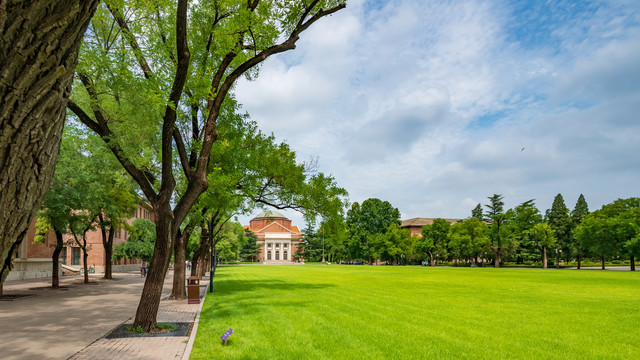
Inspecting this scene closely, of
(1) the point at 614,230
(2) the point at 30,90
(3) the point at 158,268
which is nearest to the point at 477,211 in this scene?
(1) the point at 614,230

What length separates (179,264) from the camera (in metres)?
18.0

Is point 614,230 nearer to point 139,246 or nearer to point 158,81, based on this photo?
point 139,246

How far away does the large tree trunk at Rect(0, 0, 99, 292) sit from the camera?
7.34 ft

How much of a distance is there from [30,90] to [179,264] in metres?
16.8

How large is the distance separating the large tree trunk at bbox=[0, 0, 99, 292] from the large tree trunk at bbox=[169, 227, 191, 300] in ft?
50.5

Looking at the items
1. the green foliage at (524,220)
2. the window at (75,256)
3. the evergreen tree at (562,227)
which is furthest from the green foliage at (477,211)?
the window at (75,256)

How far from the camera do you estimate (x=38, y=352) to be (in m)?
8.52

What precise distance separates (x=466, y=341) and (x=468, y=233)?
75838mm

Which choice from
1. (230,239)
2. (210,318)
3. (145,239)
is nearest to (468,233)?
(230,239)

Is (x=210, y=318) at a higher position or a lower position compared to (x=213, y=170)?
lower

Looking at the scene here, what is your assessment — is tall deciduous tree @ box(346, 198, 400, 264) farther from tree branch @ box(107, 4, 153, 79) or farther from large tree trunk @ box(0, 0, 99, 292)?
large tree trunk @ box(0, 0, 99, 292)

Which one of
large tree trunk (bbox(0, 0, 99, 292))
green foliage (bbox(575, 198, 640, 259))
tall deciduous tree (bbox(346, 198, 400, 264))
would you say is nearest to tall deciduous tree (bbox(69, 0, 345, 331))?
large tree trunk (bbox(0, 0, 99, 292))

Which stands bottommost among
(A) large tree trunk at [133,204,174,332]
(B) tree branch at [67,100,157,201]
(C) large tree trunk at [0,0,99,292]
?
(A) large tree trunk at [133,204,174,332]

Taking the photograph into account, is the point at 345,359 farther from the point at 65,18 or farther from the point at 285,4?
the point at 285,4
